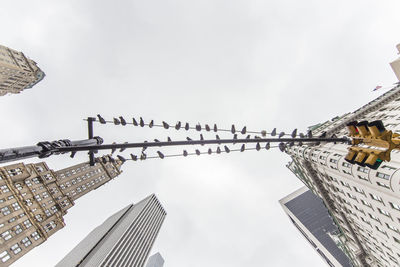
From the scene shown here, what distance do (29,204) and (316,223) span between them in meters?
129

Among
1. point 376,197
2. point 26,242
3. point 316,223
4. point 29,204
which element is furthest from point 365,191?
point 29,204

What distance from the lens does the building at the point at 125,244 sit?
97000mm

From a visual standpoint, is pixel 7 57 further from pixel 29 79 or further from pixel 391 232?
pixel 391 232

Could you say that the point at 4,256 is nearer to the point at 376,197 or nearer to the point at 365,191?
the point at 365,191

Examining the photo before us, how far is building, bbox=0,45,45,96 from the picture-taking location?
292 feet

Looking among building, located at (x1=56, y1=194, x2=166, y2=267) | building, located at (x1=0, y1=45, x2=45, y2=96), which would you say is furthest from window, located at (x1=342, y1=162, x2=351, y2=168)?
building, located at (x1=0, y1=45, x2=45, y2=96)

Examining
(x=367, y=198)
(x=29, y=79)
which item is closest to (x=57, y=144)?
(x=367, y=198)

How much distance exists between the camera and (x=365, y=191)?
120 feet

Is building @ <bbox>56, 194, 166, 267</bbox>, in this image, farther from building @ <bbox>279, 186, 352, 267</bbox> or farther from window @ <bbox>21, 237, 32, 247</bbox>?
building @ <bbox>279, 186, 352, 267</bbox>

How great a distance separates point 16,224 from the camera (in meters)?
67.4

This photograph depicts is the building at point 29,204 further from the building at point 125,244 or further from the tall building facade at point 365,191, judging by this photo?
the tall building facade at point 365,191

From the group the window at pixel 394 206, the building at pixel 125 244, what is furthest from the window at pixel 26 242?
the window at pixel 394 206

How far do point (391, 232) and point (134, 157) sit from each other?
1835 inches

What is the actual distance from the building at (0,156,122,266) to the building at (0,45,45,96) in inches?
1579
